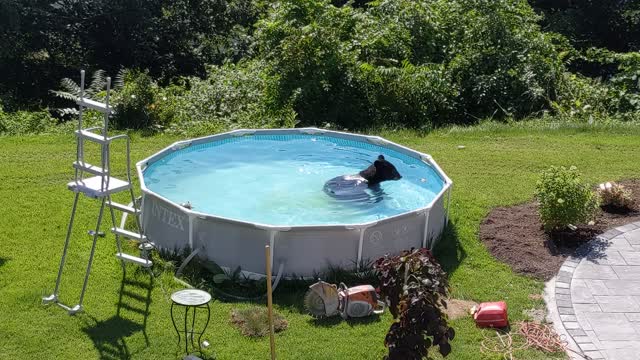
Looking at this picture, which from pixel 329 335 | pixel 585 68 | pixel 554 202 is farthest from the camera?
pixel 585 68

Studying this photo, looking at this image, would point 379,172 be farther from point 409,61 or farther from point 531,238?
point 409,61

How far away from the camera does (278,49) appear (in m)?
17.0

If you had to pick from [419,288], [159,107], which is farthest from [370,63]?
[419,288]

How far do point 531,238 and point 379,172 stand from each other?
2620 mm

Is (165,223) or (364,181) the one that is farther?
(364,181)

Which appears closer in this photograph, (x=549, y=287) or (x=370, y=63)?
(x=549, y=287)

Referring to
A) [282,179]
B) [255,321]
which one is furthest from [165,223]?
[282,179]

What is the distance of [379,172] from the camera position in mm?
11891

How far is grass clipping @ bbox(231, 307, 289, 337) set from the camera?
790cm

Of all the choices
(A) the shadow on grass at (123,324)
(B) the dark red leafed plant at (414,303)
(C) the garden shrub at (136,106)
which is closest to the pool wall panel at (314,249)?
(A) the shadow on grass at (123,324)

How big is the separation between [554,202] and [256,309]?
4.40 metres

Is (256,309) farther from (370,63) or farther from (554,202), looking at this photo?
→ (370,63)

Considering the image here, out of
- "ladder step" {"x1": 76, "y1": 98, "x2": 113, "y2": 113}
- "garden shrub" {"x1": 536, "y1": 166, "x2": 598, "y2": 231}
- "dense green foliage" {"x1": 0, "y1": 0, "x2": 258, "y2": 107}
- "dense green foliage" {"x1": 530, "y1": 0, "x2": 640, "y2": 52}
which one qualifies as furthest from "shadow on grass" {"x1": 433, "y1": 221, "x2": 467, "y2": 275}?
"dense green foliage" {"x1": 530, "y1": 0, "x2": 640, "y2": 52}

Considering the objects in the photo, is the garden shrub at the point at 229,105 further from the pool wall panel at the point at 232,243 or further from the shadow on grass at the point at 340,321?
the shadow on grass at the point at 340,321
